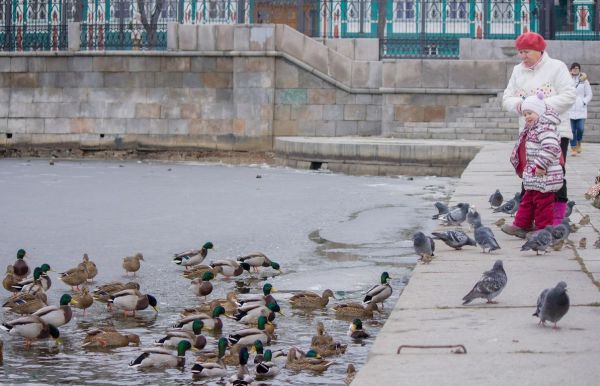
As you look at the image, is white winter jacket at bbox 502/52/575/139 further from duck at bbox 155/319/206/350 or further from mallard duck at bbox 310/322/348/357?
duck at bbox 155/319/206/350

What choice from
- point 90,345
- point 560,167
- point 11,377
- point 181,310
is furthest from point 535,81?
point 11,377

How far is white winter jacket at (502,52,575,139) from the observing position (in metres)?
10.4

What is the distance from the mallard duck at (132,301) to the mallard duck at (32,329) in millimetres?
968

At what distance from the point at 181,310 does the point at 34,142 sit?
20658 millimetres

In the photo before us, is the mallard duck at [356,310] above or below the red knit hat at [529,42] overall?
below

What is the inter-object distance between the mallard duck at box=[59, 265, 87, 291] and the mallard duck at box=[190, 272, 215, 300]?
3.22 feet

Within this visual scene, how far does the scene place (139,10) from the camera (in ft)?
98.2

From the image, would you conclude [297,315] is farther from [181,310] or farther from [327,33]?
[327,33]

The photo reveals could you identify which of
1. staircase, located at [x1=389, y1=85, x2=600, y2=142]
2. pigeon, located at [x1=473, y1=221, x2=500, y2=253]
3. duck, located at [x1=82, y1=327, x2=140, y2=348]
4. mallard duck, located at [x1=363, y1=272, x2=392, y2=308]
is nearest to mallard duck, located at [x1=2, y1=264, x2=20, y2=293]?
duck, located at [x1=82, y1=327, x2=140, y2=348]

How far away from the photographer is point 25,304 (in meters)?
9.52

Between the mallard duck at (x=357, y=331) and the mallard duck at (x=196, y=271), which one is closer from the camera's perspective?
the mallard duck at (x=357, y=331)

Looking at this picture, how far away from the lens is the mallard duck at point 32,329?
333 inches

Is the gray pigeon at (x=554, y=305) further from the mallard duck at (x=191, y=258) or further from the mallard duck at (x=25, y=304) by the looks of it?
the mallard duck at (x=191, y=258)

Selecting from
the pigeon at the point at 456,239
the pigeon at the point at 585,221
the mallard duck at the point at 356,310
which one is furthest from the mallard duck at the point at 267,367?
the pigeon at the point at 585,221
